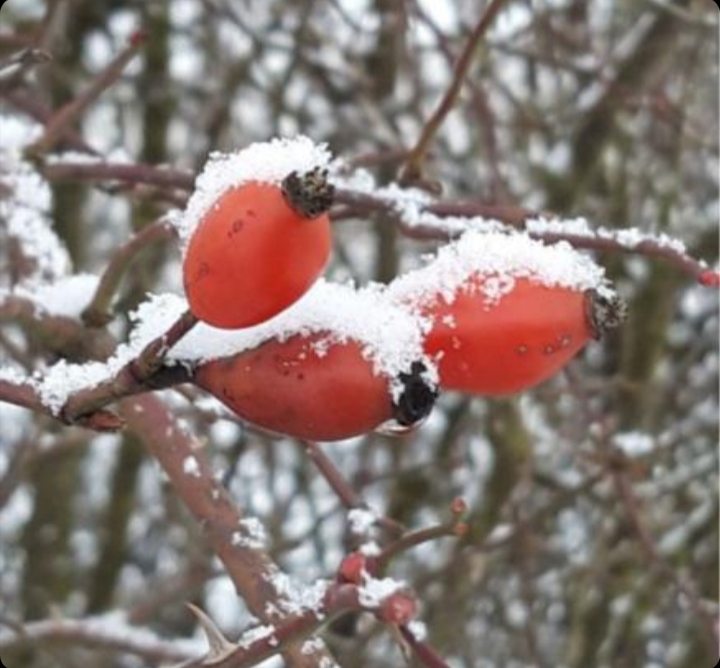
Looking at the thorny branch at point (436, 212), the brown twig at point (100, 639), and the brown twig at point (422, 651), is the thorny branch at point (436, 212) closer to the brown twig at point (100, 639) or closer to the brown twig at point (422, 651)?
the brown twig at point (422, 651)

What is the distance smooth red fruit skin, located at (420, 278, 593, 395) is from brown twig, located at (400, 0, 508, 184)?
20.6 inches

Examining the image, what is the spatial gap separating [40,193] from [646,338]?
74.3 inches

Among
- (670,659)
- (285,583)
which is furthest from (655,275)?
(285,583)

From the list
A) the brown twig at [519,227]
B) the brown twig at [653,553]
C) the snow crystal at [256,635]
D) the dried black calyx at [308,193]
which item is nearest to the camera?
the dried black calyx at [308,193]

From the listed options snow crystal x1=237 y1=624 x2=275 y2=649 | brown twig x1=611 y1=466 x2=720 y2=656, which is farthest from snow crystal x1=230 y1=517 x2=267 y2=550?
brown twig x1=611 y1=466 x2=720 y2=656

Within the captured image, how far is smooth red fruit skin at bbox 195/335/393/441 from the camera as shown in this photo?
2.39ft

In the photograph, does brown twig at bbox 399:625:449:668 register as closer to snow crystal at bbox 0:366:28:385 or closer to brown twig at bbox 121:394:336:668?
brown twig at bbox 121:394:336:668

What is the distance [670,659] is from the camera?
2770mm

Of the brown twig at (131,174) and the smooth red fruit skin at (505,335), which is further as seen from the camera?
the brown twig at (131,174)

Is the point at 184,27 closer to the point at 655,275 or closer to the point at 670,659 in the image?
the point at 655,275

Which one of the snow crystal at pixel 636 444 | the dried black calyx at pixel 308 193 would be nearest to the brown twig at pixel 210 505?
the dried black calyx at pixel 308 193

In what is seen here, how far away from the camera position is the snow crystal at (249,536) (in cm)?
108

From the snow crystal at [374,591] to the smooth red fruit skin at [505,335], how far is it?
0.11m

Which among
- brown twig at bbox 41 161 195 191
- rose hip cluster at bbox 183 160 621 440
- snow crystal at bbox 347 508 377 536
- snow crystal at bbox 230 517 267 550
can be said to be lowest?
rose hip cluster at bbox 183 160 621 440
